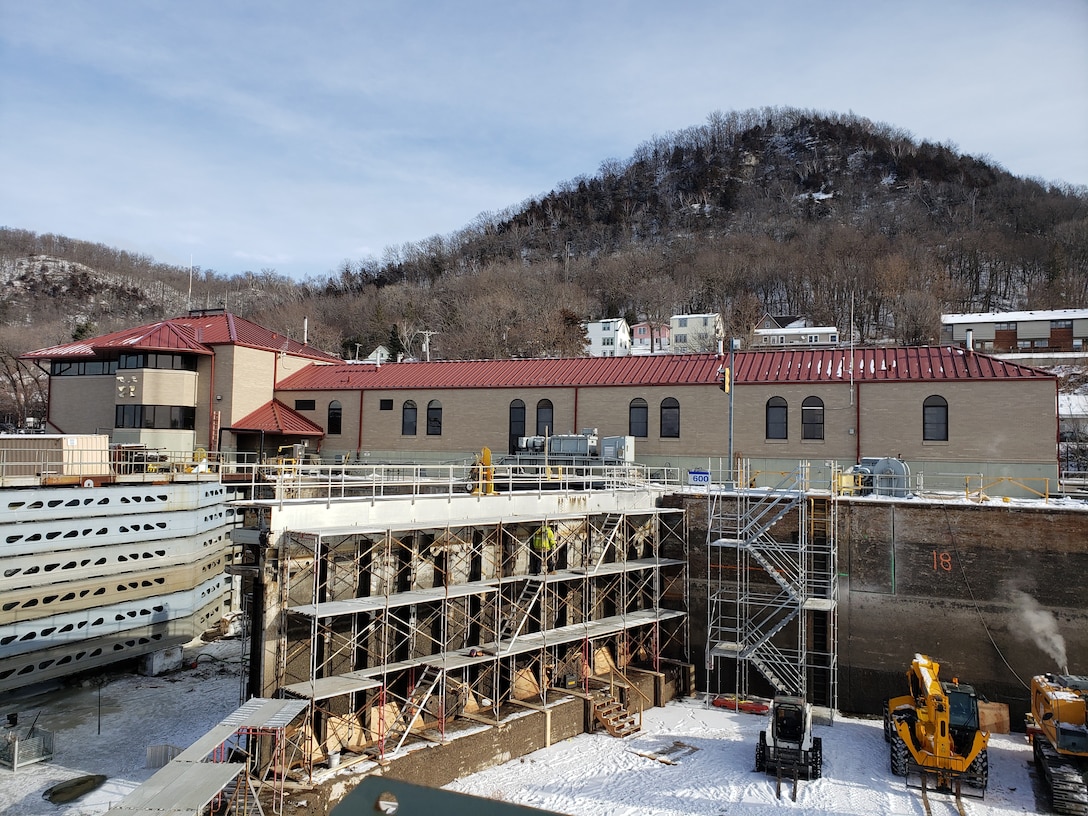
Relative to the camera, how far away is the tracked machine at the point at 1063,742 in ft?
52.3

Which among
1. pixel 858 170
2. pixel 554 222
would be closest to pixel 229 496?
pixel 554 222

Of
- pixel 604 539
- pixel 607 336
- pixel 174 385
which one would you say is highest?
pixel 607 336

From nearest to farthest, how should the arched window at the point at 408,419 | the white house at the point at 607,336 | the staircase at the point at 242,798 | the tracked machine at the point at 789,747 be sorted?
the staircase at the point at 242,798
the tracked machine at the point at 789,747
the arched window at the point at 408,419
the white house at the point at 607,336

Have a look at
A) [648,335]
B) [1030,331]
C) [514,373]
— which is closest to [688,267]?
[648,335]

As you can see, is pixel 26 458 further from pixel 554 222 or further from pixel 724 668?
pixel 554 222

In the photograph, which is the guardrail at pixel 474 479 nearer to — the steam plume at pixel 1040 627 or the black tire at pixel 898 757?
the black tire at pixel 898 757

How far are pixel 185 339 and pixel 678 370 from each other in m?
23.7

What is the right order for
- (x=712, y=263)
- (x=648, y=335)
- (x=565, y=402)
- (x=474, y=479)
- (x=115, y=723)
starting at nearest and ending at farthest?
(x=115, y=723) → (x=474, y=479) → (x=565, y=402) → (x=648, y=335) → (x=712, y=263)

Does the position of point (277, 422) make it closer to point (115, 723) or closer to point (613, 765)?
point (115, 723)

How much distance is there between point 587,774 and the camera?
17.5m

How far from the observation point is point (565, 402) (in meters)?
35.6

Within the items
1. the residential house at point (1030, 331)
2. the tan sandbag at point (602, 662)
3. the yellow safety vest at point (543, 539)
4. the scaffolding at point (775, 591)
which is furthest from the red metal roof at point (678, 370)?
the residential house at point (1030, 331)

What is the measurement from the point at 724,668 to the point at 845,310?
89.0 m

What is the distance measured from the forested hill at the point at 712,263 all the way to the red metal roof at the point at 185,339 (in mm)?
28078
